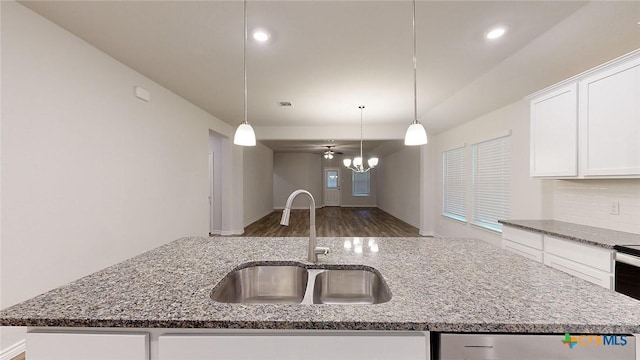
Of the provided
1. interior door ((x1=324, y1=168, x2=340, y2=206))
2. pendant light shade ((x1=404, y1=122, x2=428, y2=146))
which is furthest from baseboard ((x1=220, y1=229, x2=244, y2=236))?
interior door ((x1=324, y1=168, x2=340, y2=206))

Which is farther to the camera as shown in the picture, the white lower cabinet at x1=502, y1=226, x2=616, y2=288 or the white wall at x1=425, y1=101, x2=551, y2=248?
the white wall at x1=425, y1=101, x2=551, y2=248

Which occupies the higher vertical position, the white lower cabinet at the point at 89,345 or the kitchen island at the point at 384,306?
the kitchen island at the point at 384,306

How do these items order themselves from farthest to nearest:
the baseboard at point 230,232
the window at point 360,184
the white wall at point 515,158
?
1. the window at point 360,184
2. the baseboard at point 230,232
3. the white wall at point 515,158

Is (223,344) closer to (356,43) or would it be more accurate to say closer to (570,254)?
(356,43)

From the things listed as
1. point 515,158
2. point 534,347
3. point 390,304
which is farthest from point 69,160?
point 515,158

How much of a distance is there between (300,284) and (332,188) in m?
11.8

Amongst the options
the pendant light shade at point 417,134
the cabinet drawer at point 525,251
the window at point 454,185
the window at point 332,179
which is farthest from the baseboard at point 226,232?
the window at point 332,179

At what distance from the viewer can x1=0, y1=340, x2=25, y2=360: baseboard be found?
189 centimetres

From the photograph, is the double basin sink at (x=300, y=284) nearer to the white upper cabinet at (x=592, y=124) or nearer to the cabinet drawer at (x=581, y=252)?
the cabinet drawer at (x=581, y=252)

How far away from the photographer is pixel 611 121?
214 centimetres

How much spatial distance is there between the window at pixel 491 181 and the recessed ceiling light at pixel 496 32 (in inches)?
82.7

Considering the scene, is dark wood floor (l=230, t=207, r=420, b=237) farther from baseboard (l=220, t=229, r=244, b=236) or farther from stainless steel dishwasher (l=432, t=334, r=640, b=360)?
stainless steel dishwasher (l=432, t=334, r=640, b=360)

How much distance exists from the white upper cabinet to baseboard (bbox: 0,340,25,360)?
15.7 feet

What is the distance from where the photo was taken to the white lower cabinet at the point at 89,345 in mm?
860
